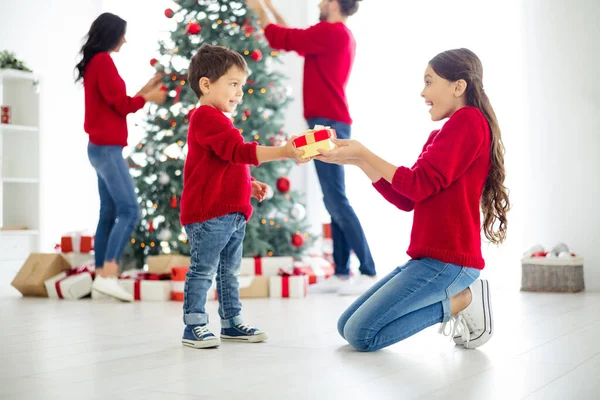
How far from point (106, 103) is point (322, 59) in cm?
118

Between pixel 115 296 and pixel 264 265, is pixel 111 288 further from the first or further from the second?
pixel 264 265

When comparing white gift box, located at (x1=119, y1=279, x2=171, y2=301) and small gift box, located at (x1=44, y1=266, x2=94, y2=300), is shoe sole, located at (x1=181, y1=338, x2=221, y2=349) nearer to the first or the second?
white gift box, located at (x1=119, y1=279, x2=171, y2=301)

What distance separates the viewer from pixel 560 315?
118 inches

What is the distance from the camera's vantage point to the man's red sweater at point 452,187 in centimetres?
215

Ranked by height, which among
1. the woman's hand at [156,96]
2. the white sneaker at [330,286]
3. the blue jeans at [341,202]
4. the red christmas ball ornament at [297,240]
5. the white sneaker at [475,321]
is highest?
the woman's hand at [156,96]

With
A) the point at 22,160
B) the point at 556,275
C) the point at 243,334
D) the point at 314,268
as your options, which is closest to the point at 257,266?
the point at 314,268

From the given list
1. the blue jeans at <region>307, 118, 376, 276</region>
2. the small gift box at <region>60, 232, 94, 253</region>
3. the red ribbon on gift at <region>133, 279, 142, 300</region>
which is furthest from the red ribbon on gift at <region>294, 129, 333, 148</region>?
the small gift box at <region>60, 232, 94, 253</region>

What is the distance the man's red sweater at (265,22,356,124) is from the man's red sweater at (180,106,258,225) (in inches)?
65.6

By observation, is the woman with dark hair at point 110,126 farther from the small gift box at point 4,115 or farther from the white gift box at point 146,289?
the small gift box at point 4,115

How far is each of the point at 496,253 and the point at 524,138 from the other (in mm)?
718

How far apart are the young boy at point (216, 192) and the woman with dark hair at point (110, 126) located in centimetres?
162

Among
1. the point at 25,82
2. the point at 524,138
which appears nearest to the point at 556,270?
the point at 524,138

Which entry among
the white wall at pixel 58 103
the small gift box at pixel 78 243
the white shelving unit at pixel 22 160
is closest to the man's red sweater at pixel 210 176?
the small gift box at pixel 78 243

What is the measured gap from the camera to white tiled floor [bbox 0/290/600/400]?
1634 mm
